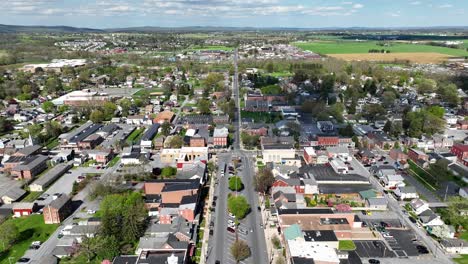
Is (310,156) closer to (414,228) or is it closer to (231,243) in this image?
(414,228)

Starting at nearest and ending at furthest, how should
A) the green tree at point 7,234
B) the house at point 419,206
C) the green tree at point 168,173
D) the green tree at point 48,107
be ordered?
1. the green tree at point 7,234
2. the house at point 419,206
3. the green tree at point 168,173
4. the green tree at point 48,107

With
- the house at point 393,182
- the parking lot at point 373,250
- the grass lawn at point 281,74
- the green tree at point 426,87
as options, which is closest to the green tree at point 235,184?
the parking lot at point 373,250

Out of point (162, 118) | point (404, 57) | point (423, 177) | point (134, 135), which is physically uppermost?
point (404, 57)

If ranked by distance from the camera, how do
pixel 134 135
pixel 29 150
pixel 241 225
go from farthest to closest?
1. pixel 134 135
2. pixel 29 150
3. pixel 241 225

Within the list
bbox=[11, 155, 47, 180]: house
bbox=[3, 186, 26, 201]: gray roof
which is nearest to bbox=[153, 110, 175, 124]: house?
bbox=[11, 155, 47, 180]: house

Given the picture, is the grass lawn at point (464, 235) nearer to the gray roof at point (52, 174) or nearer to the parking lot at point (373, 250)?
the parking lot at point (373, 250)

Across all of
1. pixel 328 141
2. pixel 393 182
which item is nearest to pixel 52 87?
pixel 328 141

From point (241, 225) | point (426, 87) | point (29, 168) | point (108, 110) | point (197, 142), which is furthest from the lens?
point (426, 87)
